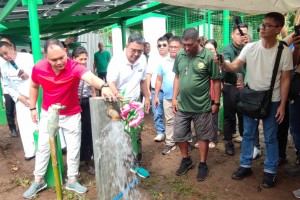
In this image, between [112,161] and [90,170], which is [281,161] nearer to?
[90,170]

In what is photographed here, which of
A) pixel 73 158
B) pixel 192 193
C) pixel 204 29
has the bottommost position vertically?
pixel 192 193

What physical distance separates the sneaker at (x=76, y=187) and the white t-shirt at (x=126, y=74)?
1220mm

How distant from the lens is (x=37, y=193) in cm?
364

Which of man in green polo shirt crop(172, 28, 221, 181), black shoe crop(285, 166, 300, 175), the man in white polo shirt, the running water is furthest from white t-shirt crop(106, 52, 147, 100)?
black shoe crop(285, 166, 300, 175)

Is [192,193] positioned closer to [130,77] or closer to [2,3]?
[130,77]

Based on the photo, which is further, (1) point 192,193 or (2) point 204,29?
(2) point 204,29

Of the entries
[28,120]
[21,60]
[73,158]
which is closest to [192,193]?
[73,158]

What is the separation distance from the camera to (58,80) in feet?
10.8

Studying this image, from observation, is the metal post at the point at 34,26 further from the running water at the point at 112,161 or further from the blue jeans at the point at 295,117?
the blue jeans at the point at 295,117

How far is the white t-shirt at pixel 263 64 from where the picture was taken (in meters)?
3.21

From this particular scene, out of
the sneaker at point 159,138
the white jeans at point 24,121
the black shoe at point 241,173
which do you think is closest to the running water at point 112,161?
the black shoe at point 241,173

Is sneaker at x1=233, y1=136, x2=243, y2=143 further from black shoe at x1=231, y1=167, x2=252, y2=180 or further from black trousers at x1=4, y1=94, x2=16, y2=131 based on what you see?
black trousers at x1=4, y1=94, x2=16, y2=131

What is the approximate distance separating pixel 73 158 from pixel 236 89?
2549 mm

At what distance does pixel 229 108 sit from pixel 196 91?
1.10 meters
